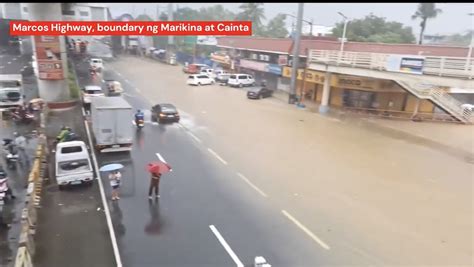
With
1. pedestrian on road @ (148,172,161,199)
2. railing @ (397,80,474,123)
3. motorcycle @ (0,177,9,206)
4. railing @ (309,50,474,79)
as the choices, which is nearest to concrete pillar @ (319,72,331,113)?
railing @ (309,50,474,79)

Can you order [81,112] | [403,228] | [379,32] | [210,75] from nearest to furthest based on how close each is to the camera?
1. [403,228]
2. [81,112]
3. [210,75]
4. [379,32]

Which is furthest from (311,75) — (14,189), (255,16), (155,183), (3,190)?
(255,16)

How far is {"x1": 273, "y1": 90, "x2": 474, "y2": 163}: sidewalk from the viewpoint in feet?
80.2

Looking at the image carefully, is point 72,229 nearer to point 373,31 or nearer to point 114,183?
point 114,183

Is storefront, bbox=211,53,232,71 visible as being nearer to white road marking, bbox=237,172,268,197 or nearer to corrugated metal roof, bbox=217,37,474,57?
corrugated metal roof, bbox=217,37,474,57

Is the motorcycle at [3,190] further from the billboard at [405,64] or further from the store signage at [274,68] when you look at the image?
the store signage at [274,68]

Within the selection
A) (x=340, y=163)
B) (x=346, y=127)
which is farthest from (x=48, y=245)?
(x=346, y=127)

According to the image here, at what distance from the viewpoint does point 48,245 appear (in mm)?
10727

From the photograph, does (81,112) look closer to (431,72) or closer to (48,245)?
(48,245)

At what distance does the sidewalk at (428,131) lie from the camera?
2443 cm

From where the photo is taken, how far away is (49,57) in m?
27.3

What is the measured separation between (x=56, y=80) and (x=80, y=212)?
740 inches

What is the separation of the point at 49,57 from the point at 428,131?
28911mm

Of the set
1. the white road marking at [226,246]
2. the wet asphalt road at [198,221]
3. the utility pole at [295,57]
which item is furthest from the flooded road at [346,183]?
the utility pole at [295,57]
